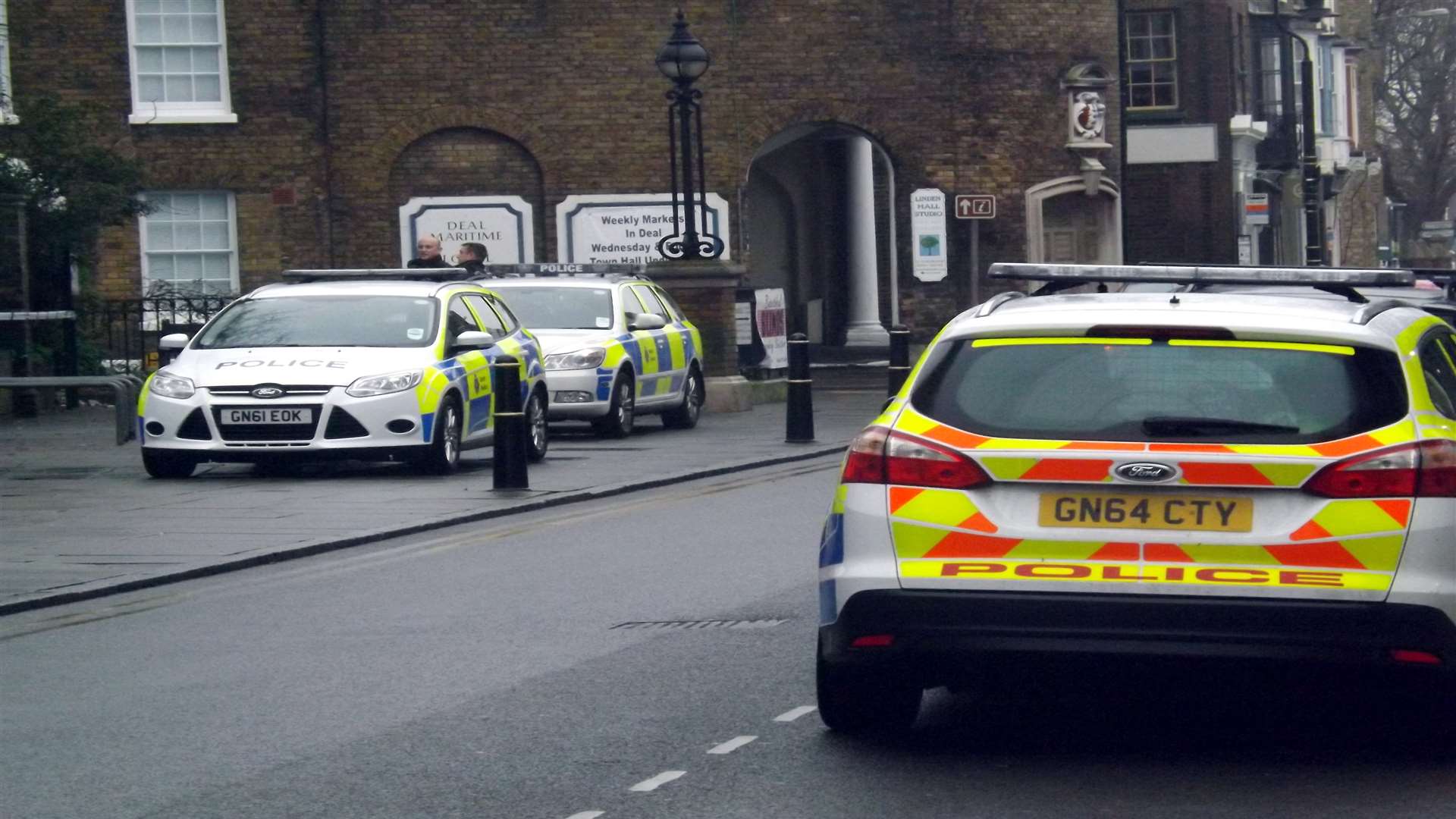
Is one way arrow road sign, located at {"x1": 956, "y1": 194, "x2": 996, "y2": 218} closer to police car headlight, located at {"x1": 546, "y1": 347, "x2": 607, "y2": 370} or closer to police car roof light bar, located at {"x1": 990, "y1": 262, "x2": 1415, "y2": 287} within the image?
police car headlight, located at {"x1": 546, "y1": 347, "x2": 607, "y2": 370}

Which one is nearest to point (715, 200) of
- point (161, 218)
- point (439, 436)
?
point (161, 218)

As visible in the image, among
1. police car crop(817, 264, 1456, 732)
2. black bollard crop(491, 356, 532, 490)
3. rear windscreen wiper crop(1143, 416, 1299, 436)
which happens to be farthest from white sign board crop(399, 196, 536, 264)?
rear windscreen wiper crop(1143, 416, 1299, 436)

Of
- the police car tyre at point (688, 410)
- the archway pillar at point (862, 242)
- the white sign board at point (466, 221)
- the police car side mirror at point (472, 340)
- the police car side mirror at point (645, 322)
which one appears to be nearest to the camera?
the police car side mirror at point (472, 340)

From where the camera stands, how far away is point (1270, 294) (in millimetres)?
7223

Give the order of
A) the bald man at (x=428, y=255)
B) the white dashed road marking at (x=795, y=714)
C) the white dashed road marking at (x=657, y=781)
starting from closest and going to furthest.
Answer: the white dashed road marking at (x=657, y=781) < the white dashed road marking at (x=795, y=714) < the bald man at (x=428, y=255)

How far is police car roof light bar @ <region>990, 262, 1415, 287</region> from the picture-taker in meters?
7.04

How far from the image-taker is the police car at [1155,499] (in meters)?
6.15

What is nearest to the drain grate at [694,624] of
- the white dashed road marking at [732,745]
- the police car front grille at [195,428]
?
the white dashed road marking at [732,745]

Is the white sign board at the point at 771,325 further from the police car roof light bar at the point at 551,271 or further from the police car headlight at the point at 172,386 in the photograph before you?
the police car headlight at the point at 172,386

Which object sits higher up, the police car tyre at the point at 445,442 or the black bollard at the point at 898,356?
the black bollard at the point at 898,356

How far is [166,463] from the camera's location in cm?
1691

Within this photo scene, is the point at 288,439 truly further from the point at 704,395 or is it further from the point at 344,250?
the point at 344,250

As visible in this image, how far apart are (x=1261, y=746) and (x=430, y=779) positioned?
2369 mm

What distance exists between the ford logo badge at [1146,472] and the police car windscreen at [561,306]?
15.9 metres
